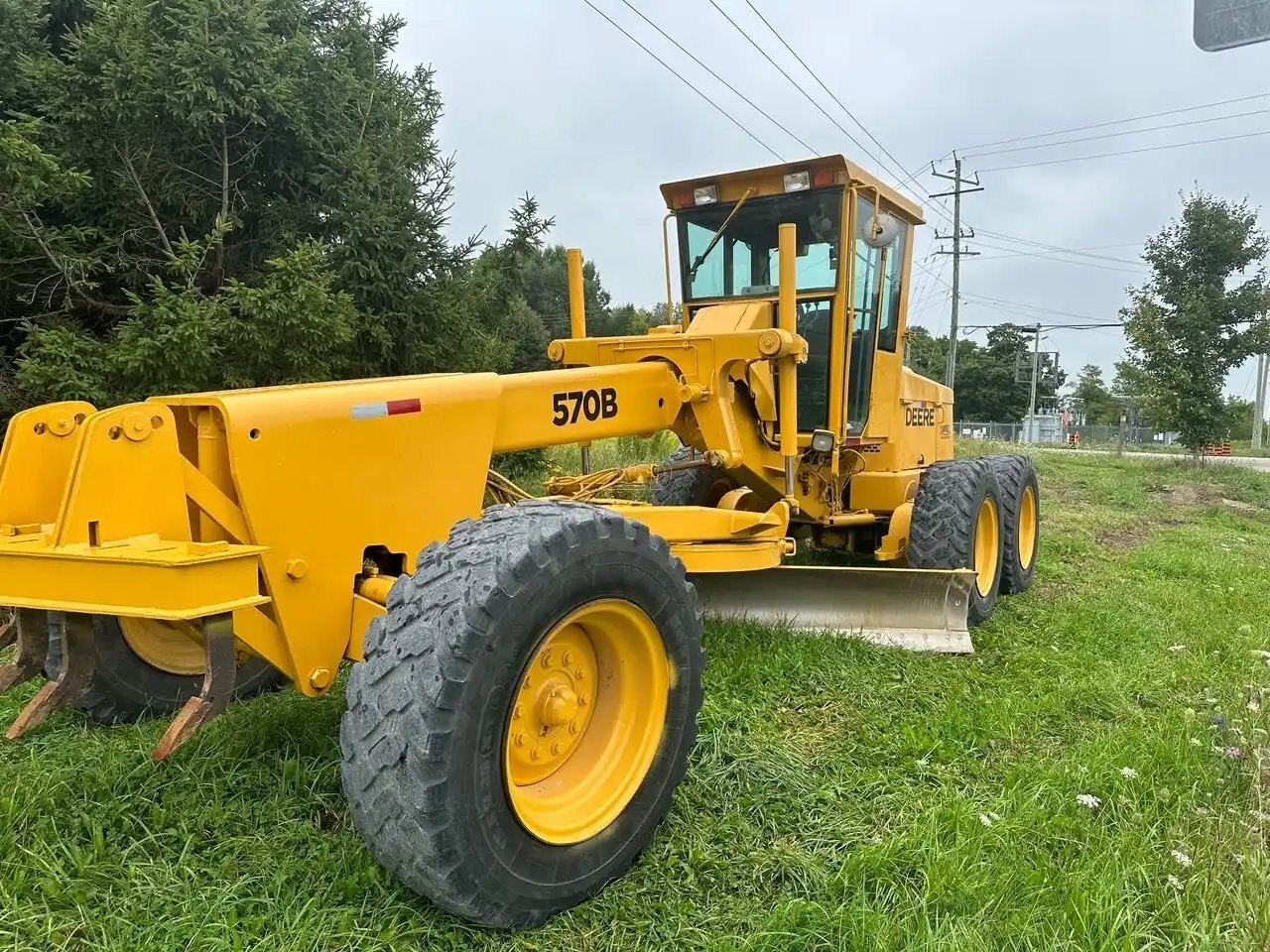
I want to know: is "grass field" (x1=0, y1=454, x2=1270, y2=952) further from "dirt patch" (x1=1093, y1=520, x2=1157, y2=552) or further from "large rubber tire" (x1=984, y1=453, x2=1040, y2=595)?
"dirt patch" (x1=1093, y1=520, x2=1157, y2=552)

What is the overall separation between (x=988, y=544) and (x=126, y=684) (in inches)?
215

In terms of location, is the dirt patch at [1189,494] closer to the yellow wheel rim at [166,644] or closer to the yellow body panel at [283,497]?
the yellow body panel at [283,497]

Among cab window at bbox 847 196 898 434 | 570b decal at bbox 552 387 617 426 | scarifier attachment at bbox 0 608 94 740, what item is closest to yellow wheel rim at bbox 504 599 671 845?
570b decal at bbox 552 387 617 426

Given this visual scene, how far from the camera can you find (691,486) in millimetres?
6297

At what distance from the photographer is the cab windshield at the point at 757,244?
17.8ft

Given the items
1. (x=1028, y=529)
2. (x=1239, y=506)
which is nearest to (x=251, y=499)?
(x=1028, y=529)

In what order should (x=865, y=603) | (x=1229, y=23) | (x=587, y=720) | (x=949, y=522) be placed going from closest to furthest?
(x=1229, y=23) → (x=587, y=720) → (x=865, y=603) → (x=949, y=522)

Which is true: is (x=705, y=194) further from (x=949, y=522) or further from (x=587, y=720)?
(x=587, y=720)

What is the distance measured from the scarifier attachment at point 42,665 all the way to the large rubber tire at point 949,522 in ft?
14.7

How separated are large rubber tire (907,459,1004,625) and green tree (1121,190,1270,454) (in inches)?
668

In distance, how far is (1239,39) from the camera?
1.32 metres

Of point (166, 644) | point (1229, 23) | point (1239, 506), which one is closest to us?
point (1229, 23)

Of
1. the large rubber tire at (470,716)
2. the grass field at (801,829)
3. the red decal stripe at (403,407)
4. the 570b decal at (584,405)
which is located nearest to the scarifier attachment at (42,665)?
the grass field at (801,829)

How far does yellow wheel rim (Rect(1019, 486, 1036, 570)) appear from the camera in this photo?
724 centimetres
